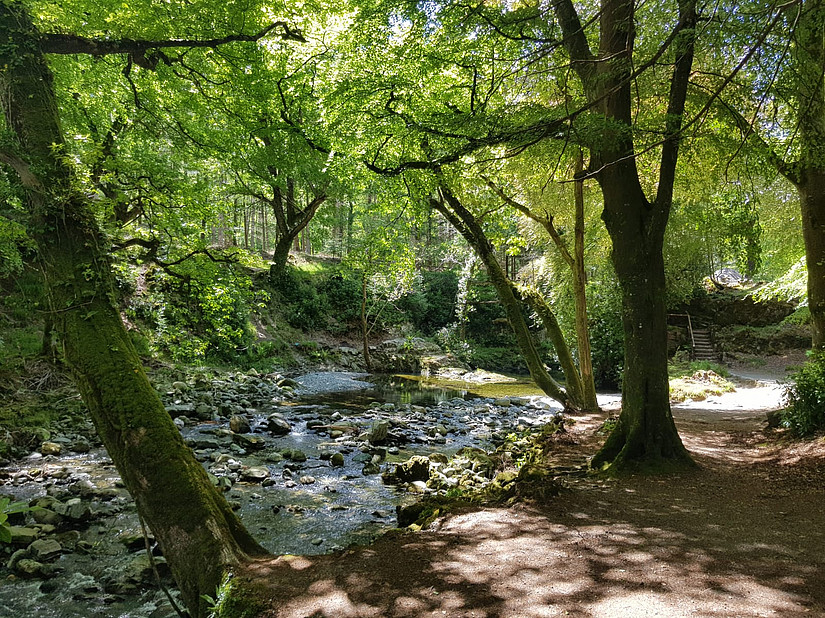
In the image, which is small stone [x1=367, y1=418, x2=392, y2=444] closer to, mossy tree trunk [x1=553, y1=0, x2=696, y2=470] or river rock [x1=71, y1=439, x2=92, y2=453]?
mossy tree trunk [x1=553, y1=0, x2=696, y2=470]

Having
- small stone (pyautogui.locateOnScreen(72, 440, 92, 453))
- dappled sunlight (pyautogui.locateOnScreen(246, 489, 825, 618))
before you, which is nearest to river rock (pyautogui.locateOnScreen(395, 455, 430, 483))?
dappled sunlight (pyautogui.locateOnScreen(246, 489, 825, 618))

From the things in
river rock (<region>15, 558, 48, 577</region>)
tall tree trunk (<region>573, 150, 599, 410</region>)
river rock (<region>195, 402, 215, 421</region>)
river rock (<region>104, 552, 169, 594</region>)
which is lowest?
river rock (<region>104, 552, 169, 594</region>)

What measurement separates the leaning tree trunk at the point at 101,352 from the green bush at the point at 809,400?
7.53 metres

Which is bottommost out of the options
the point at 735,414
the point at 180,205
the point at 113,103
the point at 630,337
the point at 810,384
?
the point at 735,414

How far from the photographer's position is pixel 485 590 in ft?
9.29

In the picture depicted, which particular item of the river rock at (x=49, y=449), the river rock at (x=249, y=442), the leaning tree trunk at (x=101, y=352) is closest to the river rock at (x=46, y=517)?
the leaning tree trunk at (x=101, y=352)

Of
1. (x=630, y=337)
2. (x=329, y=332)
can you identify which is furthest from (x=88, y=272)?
(x=329, y=332)

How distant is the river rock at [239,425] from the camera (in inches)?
358

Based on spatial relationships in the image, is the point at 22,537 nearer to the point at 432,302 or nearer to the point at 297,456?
the point at 297,456

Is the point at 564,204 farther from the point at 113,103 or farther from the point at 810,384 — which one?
the point at 113,103

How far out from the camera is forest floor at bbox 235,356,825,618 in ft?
8.45

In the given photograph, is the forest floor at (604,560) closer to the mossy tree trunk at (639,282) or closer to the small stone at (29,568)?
the mossy tree trunk at (639,282)

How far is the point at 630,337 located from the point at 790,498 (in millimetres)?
2190

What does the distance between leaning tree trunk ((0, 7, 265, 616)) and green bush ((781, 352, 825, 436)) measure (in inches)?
296
